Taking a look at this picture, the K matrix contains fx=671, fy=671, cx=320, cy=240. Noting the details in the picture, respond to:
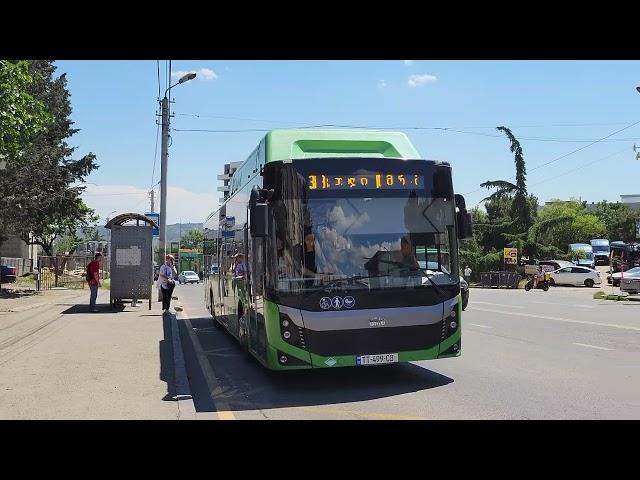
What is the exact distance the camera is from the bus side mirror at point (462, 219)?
923 cm

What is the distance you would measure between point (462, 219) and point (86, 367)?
6029 mm

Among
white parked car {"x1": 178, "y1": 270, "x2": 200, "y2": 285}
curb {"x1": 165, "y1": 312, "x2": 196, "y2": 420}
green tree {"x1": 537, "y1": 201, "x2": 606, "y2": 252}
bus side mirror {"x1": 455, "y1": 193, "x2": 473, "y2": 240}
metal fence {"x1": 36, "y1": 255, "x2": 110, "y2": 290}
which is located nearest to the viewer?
curb {"x1": 165, "y1": 312, "x2": 196, "y2": 420}

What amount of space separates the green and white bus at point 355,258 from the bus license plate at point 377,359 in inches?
0.5

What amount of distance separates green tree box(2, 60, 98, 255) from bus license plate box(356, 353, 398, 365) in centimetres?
1826

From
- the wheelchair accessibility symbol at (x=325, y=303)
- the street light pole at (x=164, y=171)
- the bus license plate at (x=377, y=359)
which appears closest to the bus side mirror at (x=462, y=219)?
the bus license plate at (x=377, y=359)

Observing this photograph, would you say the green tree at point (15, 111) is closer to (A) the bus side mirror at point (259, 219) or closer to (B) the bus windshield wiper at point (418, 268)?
(A) the bus side mirror at point (259, 219)

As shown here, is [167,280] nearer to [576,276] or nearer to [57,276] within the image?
[57,276]

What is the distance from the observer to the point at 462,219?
928 cm

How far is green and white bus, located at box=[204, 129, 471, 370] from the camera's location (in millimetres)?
8445

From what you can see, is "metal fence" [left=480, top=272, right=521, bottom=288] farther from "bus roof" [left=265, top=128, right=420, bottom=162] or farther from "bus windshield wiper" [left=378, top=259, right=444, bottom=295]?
"bus windshield wiper" [left=378, top=259, right=444, bottom=295]

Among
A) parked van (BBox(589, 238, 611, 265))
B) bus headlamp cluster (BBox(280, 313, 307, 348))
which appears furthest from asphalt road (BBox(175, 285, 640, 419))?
parked van (BBox(589, 238, 611, 265))

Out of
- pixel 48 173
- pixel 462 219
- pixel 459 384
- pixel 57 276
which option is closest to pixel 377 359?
pixel 459 384
